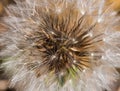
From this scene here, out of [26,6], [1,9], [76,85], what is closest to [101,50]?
[76,85]

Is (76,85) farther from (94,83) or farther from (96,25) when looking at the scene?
(96,25)

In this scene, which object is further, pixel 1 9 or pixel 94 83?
pixel 1 9

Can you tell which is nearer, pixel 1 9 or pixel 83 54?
pixel 83 54

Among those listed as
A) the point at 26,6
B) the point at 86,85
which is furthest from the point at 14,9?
the point at 86,85

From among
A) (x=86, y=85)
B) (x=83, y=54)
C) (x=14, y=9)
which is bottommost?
(x=86, y=85)

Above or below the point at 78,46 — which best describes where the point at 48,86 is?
below

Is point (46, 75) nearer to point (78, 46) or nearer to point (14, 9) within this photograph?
point (78, 46)
